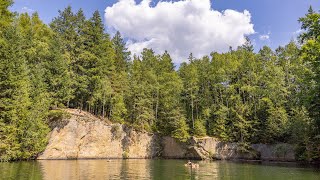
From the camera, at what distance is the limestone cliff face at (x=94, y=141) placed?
46594mm

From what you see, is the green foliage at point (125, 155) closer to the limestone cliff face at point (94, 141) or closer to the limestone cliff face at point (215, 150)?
the limestone cliff face at point (94, 141)

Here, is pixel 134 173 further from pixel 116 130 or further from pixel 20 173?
pixel 116 130

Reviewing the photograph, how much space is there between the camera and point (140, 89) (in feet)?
190

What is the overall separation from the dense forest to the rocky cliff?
1.90 meters

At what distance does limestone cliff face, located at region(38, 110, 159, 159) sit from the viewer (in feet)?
153

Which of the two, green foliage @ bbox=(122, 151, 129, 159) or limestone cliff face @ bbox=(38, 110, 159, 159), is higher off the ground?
limestone cliff face @ bbox=(38, 110, 159, 159)

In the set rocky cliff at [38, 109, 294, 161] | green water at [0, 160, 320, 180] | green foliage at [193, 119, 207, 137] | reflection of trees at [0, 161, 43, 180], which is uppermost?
green foliage at [193, 119, 207, 137]

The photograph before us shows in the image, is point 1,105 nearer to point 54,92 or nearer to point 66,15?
point 54,92

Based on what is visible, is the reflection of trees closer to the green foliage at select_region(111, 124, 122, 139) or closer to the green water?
the green water

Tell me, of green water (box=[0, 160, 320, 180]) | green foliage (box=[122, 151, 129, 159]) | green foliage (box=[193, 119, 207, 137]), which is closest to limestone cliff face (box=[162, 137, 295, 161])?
green foliage (box=[193, 119, 207, 137])

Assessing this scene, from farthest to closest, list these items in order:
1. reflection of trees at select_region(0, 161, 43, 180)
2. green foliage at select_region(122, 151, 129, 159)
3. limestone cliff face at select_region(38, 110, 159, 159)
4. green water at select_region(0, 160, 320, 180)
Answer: green foliage at select_region(122, 151, 129, 159), limestone cliff face at select_region(38, 110, 159, 159), green water at select_region(0, 160, 320, 180), reflection of trees at select_region(0, 161, 43, 180)

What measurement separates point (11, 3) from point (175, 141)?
3692 cm

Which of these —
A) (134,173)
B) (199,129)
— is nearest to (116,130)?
(199,129)

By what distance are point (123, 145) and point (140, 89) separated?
1087 cm
